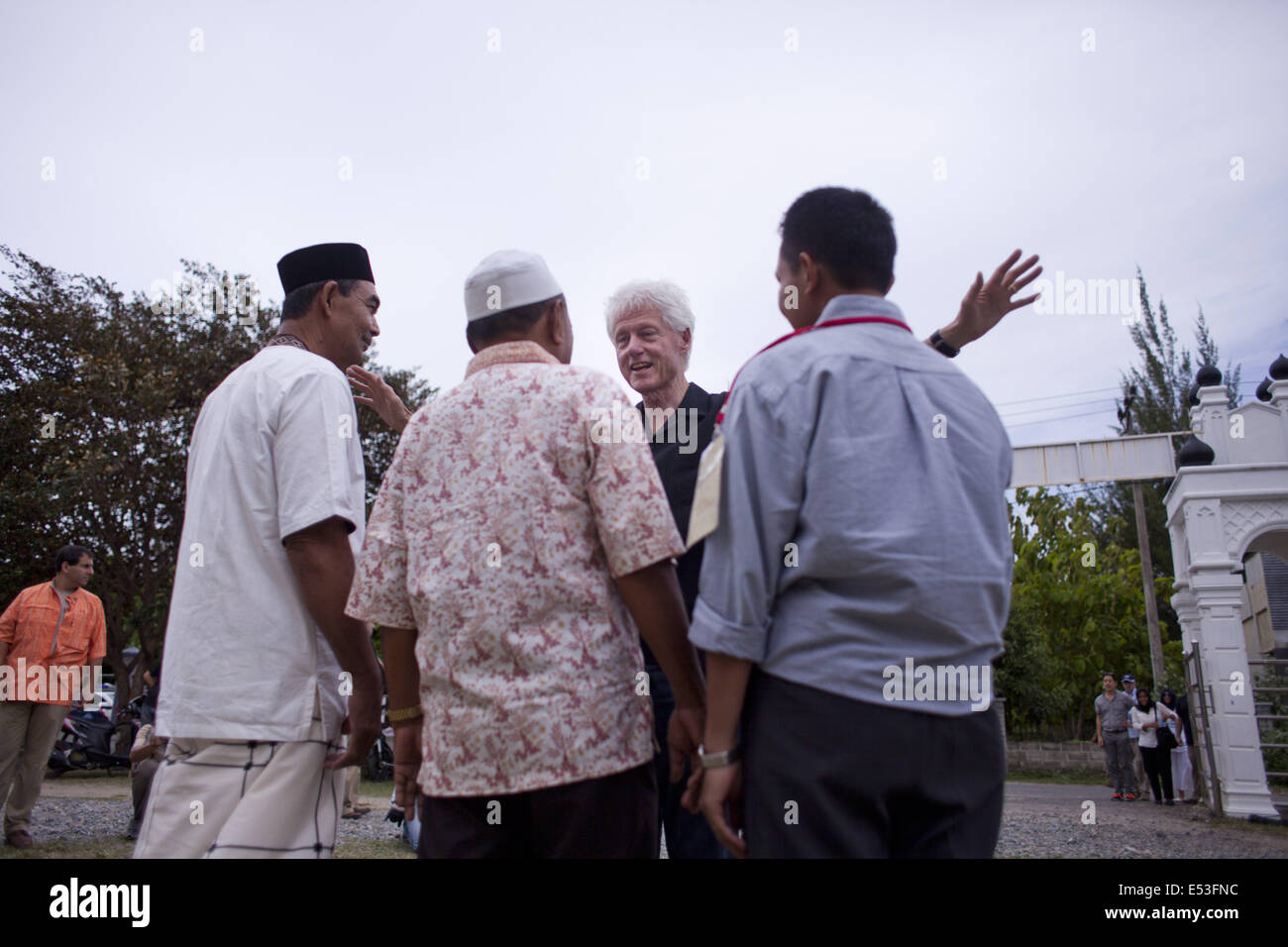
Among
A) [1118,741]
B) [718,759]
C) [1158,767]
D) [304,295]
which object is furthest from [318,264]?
[1118,741]

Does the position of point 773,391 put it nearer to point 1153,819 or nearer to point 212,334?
point 1153,819

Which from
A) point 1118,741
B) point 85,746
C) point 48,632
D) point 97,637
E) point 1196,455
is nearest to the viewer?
point 48,632

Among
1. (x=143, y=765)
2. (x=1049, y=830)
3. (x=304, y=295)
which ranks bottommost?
(x=1049, y=830)

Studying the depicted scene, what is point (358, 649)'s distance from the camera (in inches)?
91.4

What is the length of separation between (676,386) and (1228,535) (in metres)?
11.0

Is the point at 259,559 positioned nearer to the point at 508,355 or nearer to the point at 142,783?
the point at 508,355

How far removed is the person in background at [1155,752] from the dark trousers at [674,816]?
43.5 feet

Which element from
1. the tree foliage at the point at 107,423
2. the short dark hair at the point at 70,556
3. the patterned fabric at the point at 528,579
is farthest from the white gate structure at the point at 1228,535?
the tree foliage at the point at 107,423

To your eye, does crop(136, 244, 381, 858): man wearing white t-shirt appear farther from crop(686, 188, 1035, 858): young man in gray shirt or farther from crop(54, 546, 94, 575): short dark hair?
crop(54, 546, 94, 575): short dark hair

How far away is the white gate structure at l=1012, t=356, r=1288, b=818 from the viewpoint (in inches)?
427

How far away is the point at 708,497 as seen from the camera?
6.31 ft

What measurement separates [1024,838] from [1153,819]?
146 inches
